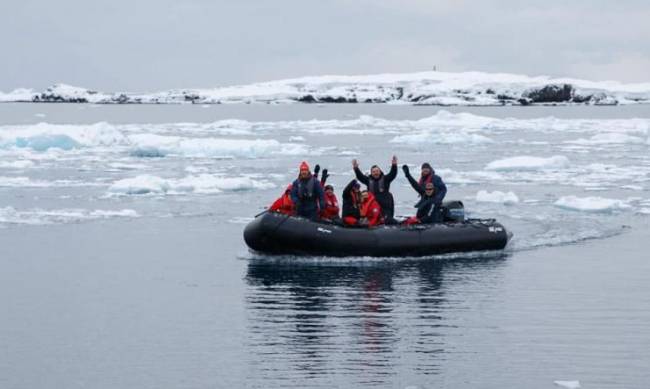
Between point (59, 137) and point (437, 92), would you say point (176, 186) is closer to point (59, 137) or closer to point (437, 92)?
point (59, 137)

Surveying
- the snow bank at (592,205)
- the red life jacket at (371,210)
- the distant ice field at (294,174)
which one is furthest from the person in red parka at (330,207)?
the snow bank at (592,205)

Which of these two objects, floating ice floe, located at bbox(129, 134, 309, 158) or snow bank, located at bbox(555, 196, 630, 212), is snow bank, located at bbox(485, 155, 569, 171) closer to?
snow bank, located at bbox(555, 196, 630, 212)

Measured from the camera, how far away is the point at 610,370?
324 inches

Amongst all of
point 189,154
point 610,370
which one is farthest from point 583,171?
point 610,370

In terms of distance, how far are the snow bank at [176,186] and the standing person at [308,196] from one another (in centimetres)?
748

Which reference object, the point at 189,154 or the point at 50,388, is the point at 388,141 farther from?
the point at 50,388

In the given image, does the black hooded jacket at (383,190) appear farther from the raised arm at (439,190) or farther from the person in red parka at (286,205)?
the person in red parka at (286,205)

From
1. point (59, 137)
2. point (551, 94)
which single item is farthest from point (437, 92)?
point (59, 137)

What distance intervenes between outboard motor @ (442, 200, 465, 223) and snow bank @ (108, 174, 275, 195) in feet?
23.6

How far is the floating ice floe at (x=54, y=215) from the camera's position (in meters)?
16.6

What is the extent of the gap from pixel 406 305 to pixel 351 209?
10.00 ft

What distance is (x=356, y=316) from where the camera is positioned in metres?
10.3

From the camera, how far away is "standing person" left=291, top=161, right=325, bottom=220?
1344 cm

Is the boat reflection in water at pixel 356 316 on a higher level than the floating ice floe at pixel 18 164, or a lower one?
lower
